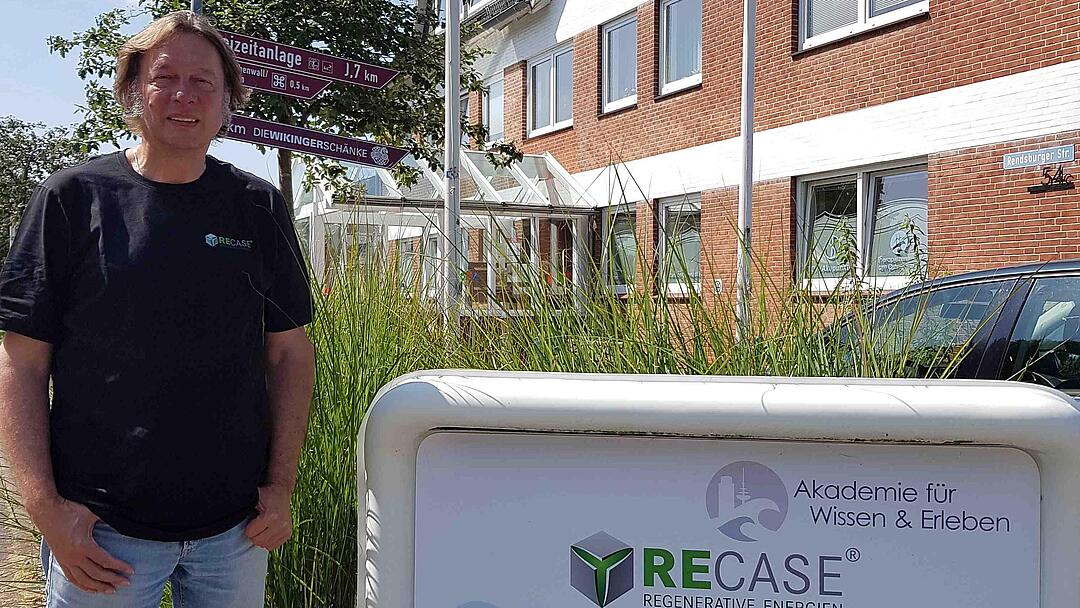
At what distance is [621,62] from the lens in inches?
739

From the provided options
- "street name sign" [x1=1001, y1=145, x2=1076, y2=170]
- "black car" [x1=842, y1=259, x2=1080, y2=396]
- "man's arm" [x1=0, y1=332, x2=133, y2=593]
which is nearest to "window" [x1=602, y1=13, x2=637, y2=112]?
"street name sign" [x1=1001, y1=145, x2=1076, y2=170]

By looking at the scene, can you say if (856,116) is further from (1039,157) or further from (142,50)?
(142,50)

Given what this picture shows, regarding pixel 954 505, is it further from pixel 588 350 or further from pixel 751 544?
pixel 588 350

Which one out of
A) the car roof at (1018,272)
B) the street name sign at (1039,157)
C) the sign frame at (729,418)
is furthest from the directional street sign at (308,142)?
the street name sign at (1039,157)

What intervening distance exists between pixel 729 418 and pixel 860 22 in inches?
506

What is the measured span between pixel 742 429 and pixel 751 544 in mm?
185

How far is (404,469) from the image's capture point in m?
1.73

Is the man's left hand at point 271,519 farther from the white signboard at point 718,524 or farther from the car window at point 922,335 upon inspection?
the car window at point 922,335

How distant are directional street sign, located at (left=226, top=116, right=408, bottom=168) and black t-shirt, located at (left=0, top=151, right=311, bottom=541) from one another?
436 centimetres

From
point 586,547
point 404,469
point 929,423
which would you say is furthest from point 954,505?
point 404,469

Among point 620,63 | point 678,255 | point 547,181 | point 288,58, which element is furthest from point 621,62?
point 678,255

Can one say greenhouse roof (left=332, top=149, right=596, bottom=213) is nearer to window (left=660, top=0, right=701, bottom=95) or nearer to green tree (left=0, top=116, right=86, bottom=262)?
window (left=660, top=0, right=701, bottom=95)

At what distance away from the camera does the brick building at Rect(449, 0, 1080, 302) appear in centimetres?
1116

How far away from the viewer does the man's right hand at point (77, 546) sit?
203 cm
